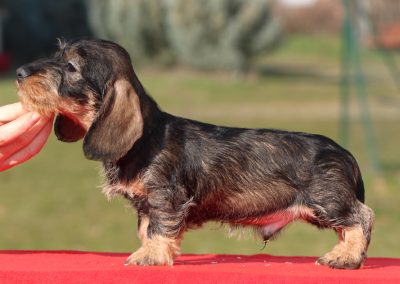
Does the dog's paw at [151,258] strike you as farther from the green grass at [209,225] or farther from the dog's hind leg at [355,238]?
the dog's hind leg at [355,238]

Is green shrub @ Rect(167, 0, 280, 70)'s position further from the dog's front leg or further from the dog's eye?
the dog's front leg

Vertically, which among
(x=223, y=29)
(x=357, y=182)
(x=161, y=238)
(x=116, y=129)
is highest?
(x=116, y=129)

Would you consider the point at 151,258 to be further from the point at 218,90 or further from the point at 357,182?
the point at 218,90

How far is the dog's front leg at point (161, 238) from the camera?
443 centimetres

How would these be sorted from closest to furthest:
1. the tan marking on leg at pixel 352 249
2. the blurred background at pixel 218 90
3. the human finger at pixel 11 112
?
the tan marking on leg at pixel 352 249, the human finger at pixel 11 112, the blurred background at pixel 218 90

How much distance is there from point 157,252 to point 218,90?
135 ft

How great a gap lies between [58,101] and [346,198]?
4.69ft

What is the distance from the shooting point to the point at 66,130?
15.4 ft

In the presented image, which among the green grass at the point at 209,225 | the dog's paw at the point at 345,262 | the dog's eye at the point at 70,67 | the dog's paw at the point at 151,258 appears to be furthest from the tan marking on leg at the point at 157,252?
the dog's eye at the point at 70,67

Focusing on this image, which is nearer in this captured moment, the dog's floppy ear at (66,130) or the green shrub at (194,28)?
the dog's floppy ear at (66,130)

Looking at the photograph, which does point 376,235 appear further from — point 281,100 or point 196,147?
point 281,100

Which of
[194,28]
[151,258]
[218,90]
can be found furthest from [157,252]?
[194,28]

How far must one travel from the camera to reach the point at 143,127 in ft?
14.6

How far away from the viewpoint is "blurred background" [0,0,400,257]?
606 inches
